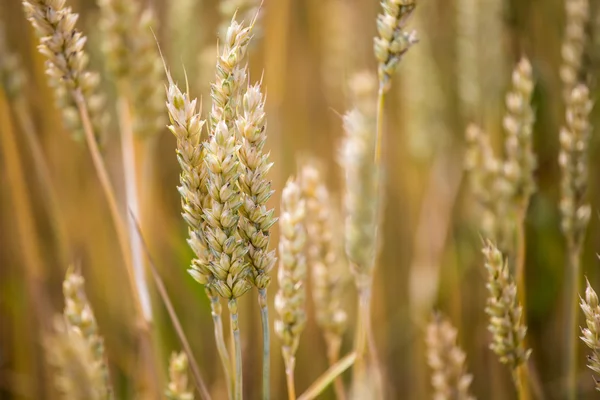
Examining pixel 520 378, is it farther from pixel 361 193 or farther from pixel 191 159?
pixel 191 159

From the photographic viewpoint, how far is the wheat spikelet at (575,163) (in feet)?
1.71

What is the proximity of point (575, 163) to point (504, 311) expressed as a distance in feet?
0.58

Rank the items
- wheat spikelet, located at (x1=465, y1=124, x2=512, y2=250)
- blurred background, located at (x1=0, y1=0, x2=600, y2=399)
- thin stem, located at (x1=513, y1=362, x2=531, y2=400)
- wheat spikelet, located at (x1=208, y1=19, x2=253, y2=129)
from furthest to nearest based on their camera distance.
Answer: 1. blurred background, located at (x1=0, y1=0, x2=600, y2=399)
2. wheat spikelet, located at (x1=465, y1=124, x2=512, y2=250)
3. thin stem, located at (x1=513, y1=362, x2=531, y2=400)
4. wheat spikelet, located at (x1=208, y1=19, x2=253, y2=129)

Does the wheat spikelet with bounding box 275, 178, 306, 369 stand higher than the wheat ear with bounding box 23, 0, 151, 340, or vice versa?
the wheat ear with bounding box 23, 0, 151, 340

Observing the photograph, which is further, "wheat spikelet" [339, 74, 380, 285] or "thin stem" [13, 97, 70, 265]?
"thin stem" [13, 97, 70, 265]

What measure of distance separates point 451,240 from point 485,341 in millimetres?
168

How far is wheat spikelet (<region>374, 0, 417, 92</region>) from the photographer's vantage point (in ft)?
1.44

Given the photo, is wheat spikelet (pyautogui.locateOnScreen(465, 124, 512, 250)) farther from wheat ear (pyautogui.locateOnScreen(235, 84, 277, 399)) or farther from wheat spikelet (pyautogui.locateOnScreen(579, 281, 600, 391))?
wheat ear (pyautogui.locateOnScreen(235, 84, 277, 399))

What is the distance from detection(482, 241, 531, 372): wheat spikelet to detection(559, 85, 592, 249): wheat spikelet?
13 cm

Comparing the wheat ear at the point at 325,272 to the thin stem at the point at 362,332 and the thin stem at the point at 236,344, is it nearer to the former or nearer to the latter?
the thin stem at the point at 362,332

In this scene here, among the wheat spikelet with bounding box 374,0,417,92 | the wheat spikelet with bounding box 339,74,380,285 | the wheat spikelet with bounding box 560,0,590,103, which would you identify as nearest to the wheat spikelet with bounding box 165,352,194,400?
the wheat spikelet with bounding box 339,74,380,285

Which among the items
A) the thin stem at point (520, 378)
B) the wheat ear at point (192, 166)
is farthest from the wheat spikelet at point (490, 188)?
the wheat ear at point (192, 166)

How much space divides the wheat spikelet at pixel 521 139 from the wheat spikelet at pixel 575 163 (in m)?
0.03

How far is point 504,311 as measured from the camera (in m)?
0.45
